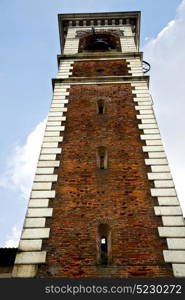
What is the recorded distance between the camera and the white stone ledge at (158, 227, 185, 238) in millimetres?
7834

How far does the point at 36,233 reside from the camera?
7941 millimetres

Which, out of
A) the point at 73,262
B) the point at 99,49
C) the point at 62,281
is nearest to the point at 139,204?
the point at 73,262

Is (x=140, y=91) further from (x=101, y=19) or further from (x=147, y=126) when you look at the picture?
(x=101, y=19)

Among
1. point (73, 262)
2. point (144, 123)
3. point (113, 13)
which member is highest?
point (113, 13)

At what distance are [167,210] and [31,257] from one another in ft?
11.2

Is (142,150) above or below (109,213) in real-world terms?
above

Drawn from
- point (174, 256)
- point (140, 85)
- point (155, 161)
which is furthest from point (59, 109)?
point (174, 256)

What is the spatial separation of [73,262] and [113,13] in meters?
20.1

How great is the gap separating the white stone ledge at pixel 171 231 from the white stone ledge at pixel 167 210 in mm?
421

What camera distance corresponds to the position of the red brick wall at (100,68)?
52.4ft

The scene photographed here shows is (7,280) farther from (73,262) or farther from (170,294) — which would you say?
(170,294)

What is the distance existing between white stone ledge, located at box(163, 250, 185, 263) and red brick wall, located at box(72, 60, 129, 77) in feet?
33.0

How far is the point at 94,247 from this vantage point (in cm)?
773

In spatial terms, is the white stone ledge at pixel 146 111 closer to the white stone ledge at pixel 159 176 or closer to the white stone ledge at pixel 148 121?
the white stone ledge at pixel 148 121
